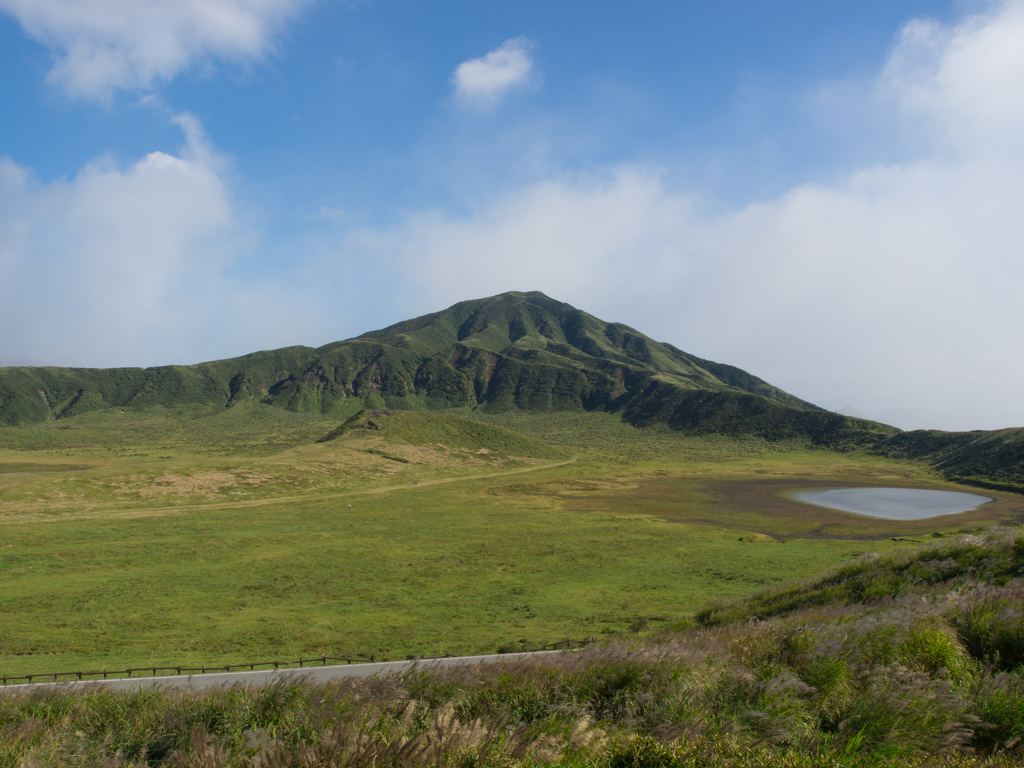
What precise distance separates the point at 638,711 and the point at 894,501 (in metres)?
84.5

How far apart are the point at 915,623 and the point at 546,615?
2076 cm

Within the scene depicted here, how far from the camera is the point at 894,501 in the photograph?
7181 cm

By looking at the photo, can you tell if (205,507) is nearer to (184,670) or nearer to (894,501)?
(184,670)

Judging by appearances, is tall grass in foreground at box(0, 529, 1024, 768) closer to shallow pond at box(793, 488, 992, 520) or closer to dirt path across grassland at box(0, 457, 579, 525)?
dirt path across grassland at box(0, 457, 579, 525)

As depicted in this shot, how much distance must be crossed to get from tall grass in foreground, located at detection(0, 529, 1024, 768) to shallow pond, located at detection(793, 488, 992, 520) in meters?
64.3

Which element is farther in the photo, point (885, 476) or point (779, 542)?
point (885, 476)

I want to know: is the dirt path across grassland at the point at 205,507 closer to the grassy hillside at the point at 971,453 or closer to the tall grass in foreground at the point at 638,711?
the tall grass in foreground at the point at 638,711

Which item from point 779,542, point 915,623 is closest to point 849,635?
point 915,623

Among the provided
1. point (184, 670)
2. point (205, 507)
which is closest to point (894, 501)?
point (184, 670)

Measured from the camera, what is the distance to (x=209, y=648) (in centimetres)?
2200

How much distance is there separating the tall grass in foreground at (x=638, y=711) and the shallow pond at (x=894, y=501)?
64250 millimetres

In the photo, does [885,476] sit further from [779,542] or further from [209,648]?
[209,648]

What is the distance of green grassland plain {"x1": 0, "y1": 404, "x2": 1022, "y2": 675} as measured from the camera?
23891 mm

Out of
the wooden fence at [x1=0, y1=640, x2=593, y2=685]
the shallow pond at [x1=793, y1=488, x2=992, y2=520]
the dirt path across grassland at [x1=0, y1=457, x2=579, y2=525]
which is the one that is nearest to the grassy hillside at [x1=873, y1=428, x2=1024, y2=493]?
the shallow pond at [x1=793, y1=488, x2=992, y2=520]
